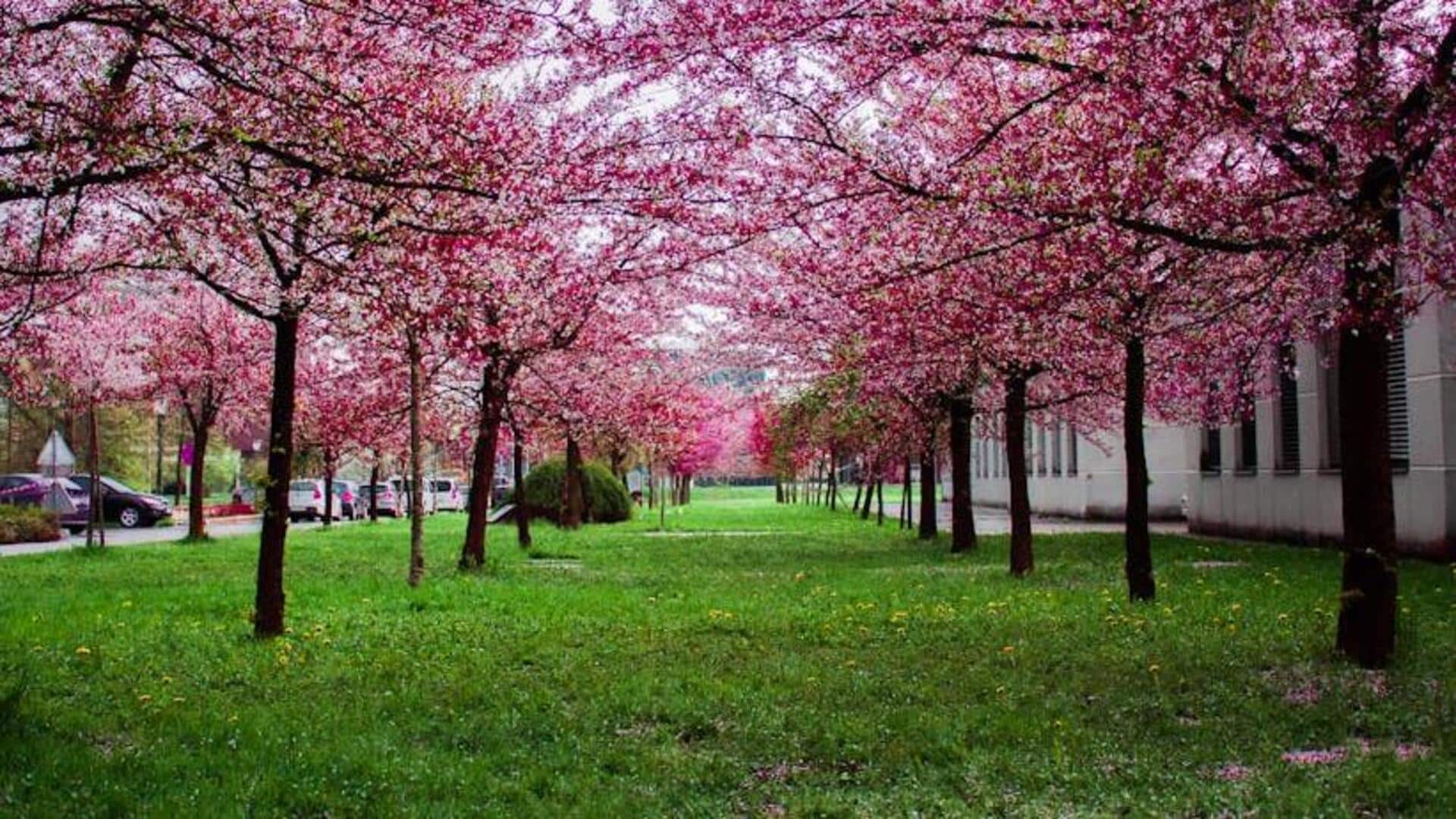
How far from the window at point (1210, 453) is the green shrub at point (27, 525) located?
1009 inches

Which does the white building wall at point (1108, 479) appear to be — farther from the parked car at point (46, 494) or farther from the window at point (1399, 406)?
the parked car at point (46, 494)

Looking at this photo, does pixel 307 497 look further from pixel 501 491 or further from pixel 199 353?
pixel 199 353

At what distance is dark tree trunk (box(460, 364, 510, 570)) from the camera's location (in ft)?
59.3

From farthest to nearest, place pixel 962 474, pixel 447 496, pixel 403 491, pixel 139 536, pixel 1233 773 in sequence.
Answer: pixel 447 496 → pixel 403 491 → pixel 139 536 → pixel 962 474 → pixel 1233 773

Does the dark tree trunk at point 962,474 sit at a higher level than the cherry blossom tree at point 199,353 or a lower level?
lower

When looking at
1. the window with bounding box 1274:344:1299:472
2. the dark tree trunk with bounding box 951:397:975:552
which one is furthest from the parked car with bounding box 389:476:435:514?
the window with bounding box 1274:344:1299:472

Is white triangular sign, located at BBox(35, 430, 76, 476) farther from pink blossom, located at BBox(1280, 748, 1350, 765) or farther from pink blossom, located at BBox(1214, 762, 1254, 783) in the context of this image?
pink blossom, located at BBox(1280, 748, 1350, 765)

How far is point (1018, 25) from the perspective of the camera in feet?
23.5

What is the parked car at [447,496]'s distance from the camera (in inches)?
2403

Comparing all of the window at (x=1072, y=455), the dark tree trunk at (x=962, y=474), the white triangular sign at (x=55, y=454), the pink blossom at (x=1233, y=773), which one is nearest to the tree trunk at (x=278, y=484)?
the pink blossom at (x=1233, y=773)

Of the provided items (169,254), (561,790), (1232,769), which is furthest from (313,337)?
(1232,769)

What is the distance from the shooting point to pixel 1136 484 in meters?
11.9

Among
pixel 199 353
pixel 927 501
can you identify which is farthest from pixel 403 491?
pixel 927 501

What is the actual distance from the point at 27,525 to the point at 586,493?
1611 centimetres
